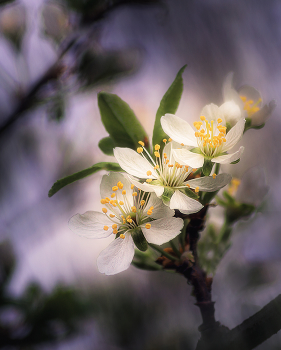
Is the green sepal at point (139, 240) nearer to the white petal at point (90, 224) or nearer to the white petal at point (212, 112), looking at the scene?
the white petal at point (90, 224)

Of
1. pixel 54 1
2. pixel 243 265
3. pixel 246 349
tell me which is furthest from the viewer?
pixel 54 1

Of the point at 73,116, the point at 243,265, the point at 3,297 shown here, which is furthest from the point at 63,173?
the point at 243,265

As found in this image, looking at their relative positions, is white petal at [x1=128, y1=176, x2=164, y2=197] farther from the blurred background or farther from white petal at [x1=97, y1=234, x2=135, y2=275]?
the blurred background

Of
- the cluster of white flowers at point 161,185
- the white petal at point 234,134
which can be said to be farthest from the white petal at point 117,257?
the white petal at point 234,134

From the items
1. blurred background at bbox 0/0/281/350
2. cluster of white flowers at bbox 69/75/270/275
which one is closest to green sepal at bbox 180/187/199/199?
cluster of white flowers at bbox 69/75/270/275

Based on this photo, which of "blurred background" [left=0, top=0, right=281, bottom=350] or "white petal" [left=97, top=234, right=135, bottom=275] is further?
"blurred background" [left=0, top=0, right=281, bottom=350]

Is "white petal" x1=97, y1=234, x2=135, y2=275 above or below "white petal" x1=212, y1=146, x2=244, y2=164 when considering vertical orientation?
below

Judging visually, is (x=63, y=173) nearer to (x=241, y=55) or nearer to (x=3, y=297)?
(x=3, y=297)
